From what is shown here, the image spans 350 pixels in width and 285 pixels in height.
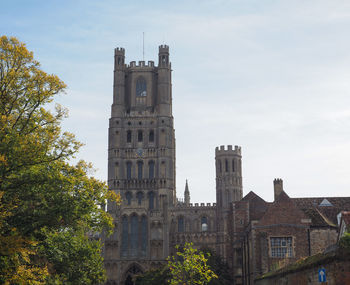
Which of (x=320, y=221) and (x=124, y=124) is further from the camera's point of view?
(x=124, y=124)

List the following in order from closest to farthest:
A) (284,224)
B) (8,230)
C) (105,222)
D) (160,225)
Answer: (8,230), (105,222), (284,224), (160,225)

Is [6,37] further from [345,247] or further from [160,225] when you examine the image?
[160,225]

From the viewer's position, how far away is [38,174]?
22.3m

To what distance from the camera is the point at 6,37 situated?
24.0m

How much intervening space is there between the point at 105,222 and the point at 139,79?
7854cm

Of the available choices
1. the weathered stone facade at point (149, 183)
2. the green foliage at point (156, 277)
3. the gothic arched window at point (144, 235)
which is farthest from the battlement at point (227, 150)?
the green foliage at point (156, 277)

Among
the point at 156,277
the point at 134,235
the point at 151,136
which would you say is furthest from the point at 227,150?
the point at 156,277

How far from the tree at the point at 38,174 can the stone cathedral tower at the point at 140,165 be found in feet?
205

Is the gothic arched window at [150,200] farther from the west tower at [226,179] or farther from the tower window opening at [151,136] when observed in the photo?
the west tower at [226,179]

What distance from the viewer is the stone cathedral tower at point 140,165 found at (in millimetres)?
87188

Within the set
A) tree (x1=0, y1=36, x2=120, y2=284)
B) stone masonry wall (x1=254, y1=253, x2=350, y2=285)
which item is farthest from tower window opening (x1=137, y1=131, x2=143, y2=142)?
tree (x1=0, y1=36, x2=120, y2=284)

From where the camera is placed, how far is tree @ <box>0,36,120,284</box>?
71.1ft

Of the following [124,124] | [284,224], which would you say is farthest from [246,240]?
[124,124]

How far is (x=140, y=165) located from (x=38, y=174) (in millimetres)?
73367
